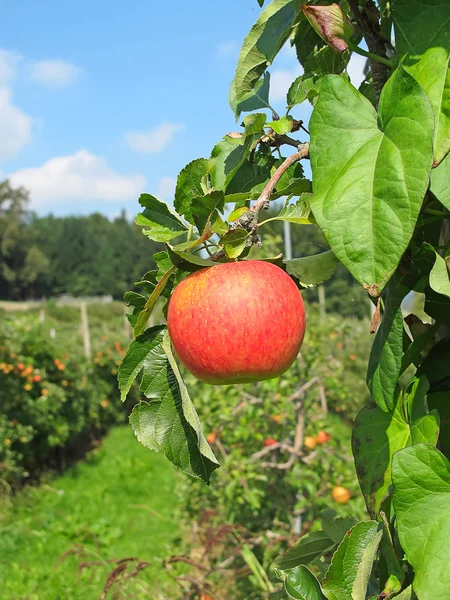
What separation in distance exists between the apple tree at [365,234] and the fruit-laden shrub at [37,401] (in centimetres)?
506

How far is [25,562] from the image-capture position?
461cm

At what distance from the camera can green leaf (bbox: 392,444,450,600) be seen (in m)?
0.67

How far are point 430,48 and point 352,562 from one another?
63 centimetres

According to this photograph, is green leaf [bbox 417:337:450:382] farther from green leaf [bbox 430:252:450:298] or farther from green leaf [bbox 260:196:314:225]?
green leaf [bbox 260:196:314:225]

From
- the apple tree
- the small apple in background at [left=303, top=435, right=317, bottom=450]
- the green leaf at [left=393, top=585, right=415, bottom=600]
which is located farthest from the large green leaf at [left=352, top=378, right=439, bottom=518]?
the small apple in background at [left=303, top=435, right=317, bottom=450]

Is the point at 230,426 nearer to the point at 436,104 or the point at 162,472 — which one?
the point at 436,104

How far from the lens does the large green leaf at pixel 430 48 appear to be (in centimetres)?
64

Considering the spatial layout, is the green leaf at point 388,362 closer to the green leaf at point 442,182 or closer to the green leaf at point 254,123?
the green leaf at point 442,182

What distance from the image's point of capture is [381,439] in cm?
88

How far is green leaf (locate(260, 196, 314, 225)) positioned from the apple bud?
0.20m

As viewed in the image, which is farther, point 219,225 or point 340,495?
point 340,495

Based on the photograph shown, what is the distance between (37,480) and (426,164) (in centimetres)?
691

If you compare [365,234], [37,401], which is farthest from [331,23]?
[37,401]

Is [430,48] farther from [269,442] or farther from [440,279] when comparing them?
[269,442]
